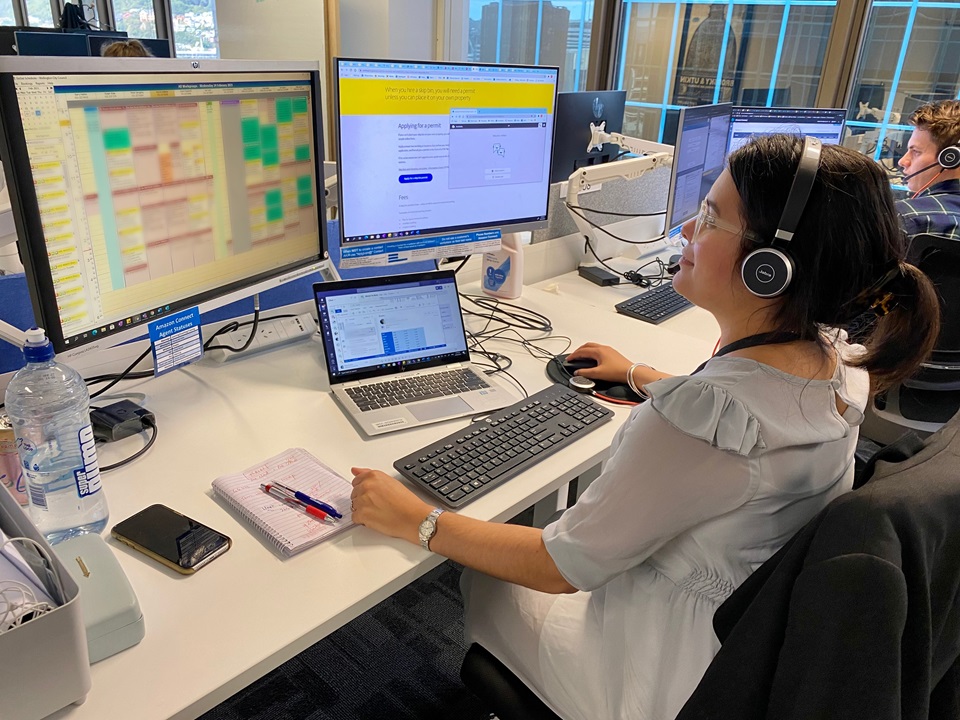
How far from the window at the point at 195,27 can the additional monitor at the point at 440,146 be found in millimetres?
4581

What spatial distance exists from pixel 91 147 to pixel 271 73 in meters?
0.33

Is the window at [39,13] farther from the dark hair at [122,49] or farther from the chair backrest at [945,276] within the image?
the chair backrest at [945,276]

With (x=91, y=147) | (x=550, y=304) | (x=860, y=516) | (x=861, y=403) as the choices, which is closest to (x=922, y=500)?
(x=860, y=516)

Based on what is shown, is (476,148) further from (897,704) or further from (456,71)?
(897,704)

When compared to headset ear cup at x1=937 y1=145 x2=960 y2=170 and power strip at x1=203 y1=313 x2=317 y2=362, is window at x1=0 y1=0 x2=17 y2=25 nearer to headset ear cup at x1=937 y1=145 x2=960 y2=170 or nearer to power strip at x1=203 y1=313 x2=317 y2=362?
power strip at x1=203 y1=313 x2=317 y2=362

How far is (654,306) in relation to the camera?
183 centimetres

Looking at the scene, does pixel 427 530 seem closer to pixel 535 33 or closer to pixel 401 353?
pixel 401 353

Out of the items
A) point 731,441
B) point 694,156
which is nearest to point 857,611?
point 731,441

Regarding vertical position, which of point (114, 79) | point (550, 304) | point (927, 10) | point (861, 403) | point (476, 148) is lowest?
point (550, 304)

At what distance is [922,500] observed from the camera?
612 mm

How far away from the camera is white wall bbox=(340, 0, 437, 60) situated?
4.24 m

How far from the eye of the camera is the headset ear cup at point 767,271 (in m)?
0.79

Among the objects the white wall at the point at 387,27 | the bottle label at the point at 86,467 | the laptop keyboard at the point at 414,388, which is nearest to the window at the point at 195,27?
the white wall at the point at 387,27

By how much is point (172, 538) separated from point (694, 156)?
5.64ft
